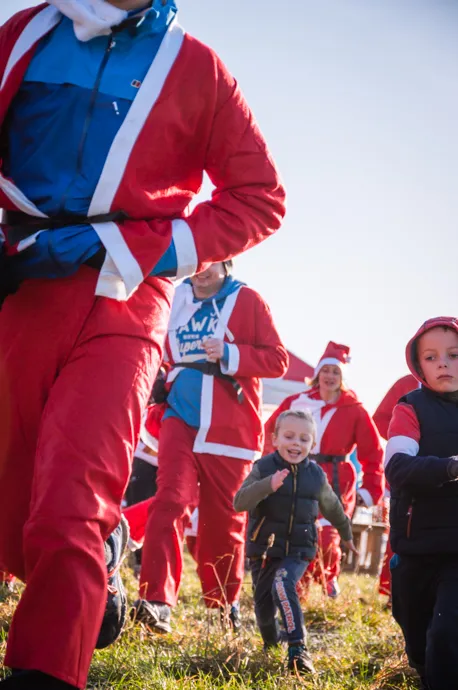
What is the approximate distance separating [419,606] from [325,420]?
474 cm

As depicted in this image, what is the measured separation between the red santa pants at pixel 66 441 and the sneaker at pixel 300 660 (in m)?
1.78

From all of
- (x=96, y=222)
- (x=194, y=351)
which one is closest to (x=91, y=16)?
(x=96, y=222)

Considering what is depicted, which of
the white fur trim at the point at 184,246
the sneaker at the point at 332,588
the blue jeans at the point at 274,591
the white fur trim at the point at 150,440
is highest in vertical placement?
the white fur trim at the point at 184,246

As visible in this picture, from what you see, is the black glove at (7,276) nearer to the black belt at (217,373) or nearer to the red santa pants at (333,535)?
the black belt at (217,373)

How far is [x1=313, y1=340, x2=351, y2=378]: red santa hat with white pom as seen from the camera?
30.6 feet

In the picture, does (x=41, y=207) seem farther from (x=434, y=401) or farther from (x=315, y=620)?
(x=315, y=620)

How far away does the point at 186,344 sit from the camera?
6340mm

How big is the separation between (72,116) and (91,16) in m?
0.31

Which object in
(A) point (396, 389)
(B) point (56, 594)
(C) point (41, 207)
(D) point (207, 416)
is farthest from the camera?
(A) point (396, 389)

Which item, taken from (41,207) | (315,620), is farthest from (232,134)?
(315,620)

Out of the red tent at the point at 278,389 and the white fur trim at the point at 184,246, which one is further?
the red tent at the point at 278,389

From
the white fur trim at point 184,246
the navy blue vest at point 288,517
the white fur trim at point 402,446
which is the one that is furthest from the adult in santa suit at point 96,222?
the navy blue vest at point 288,517

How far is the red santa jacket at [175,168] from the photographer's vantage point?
2.95 meters

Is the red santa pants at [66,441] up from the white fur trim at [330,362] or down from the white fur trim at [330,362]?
down
